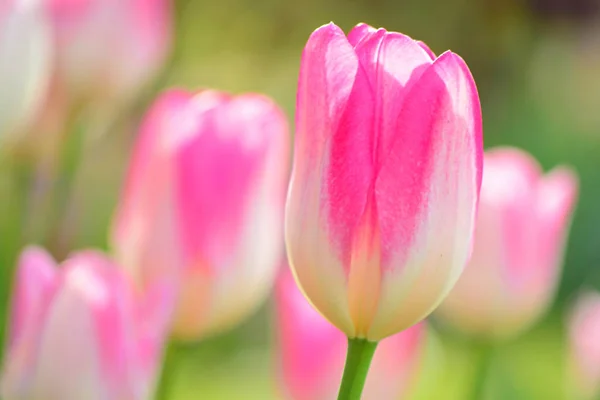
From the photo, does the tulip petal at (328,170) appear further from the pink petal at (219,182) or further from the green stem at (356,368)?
the pink petal at (219,182)

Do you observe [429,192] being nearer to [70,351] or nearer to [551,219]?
[70,351]

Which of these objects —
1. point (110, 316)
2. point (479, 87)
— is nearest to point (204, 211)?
point (110, 316)

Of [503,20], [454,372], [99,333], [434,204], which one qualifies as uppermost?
[503,20]

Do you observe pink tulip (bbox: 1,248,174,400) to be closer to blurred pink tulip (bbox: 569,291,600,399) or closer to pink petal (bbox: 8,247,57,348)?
pink petal (bbox: 8,247,57,348)

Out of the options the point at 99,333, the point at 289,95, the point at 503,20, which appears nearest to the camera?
the point at 99,333

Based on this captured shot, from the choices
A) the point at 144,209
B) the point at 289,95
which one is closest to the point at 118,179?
the point at 289,95

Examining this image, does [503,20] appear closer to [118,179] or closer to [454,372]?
[118,179]

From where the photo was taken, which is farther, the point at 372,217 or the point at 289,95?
the point at 289,95
